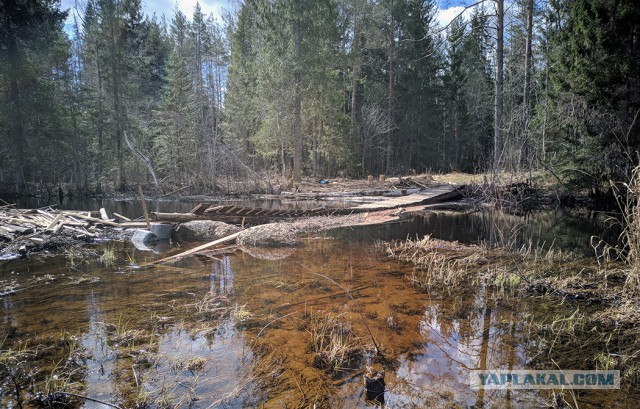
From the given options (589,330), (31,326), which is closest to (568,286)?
(589,330)

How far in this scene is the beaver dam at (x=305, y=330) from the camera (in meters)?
3.53

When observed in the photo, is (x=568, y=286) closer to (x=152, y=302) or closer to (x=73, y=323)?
(x=152, y=302)

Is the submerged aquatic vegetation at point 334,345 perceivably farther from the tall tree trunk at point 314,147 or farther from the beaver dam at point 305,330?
the tall tree trunk at point 314,147

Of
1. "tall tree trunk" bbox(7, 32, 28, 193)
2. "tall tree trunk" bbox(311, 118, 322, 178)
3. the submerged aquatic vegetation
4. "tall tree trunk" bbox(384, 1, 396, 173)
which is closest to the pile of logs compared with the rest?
the submerged aquatic vegetation

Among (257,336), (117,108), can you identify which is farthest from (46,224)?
(117,108)

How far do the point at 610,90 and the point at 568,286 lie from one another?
12.1m

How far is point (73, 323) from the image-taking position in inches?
202

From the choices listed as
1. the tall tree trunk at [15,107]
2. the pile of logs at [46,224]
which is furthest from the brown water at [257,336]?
the tall tree trunk at [15,107]

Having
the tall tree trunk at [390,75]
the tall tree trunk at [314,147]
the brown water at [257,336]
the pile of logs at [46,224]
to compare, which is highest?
the tall tree trunk at [390,75]

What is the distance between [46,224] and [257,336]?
1005 cm

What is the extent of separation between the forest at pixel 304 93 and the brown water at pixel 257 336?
11.6 meters

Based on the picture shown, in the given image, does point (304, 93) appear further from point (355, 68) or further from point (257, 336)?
point (257, 336)

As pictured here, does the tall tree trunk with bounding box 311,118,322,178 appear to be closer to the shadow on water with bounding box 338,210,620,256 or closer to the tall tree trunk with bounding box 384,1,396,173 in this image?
the tall tree trunk with bounding box 384,1,396,173

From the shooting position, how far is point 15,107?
24.4m
